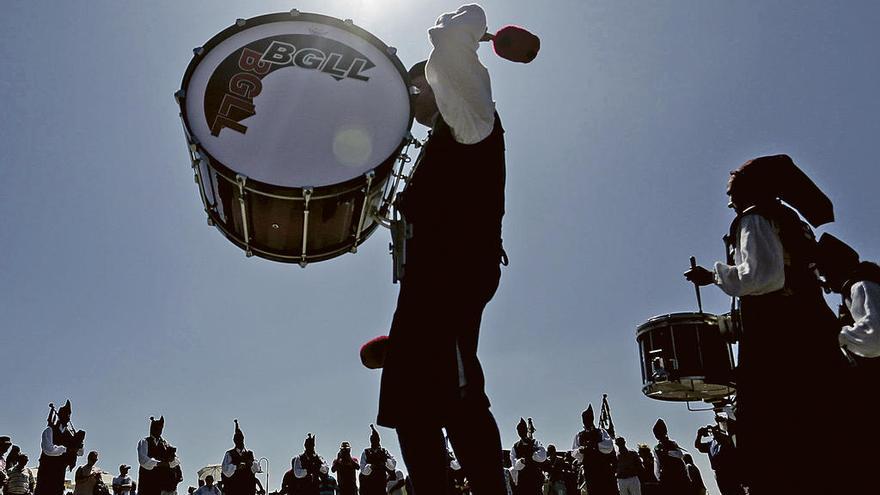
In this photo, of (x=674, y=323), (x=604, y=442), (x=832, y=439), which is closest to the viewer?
(x=832, y=439)

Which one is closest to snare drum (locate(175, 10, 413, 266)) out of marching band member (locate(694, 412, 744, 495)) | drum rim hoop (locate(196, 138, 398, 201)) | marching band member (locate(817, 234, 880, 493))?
drum rim hoop (locate(196, 138, 398, 201))

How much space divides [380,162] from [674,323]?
180 inches

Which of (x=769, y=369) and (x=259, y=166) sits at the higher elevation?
(x=259, y=166)

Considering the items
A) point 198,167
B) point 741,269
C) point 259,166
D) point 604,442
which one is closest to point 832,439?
point 741,269

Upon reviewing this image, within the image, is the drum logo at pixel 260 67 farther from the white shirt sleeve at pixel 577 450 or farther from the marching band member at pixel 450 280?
the white shirt sleeve at pixel 577 450

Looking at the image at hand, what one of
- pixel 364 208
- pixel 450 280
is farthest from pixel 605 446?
pixel 450 280

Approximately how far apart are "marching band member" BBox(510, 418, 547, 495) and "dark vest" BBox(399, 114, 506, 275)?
469 inches

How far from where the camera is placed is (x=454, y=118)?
1.91 meters

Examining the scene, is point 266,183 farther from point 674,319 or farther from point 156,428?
point 156,428

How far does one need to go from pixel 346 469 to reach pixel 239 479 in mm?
2219

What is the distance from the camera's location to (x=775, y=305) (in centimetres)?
272

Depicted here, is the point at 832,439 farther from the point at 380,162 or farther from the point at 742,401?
the point at 380,162

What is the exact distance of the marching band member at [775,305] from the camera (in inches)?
102

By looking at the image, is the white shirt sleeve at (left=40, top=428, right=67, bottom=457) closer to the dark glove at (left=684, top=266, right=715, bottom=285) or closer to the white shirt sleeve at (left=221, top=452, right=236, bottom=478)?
the white shirt sleeve at (left=221, top=452, right=236, bottom=478)
